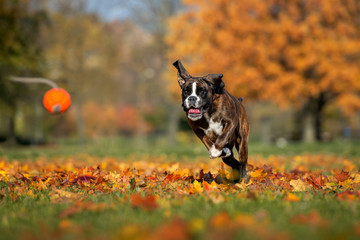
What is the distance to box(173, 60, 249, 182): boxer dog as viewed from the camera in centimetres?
421

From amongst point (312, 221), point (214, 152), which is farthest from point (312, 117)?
point (312, 221)

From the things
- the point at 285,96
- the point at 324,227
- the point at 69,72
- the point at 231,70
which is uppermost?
the point at 69,72

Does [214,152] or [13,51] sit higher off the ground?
[13,51]

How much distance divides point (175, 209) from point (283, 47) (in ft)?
57.6

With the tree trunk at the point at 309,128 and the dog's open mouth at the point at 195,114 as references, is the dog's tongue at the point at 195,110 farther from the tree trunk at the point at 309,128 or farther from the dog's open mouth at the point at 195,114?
the tree trunk at the point at 309,128

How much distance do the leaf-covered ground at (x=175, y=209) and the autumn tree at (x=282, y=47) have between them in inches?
580

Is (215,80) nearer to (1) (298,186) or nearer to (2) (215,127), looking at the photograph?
(2) (215,127)

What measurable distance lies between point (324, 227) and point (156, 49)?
30748mm

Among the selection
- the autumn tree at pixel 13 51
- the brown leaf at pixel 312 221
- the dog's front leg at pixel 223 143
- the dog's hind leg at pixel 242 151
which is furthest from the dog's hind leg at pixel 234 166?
the autumn tree at pixel 13 51

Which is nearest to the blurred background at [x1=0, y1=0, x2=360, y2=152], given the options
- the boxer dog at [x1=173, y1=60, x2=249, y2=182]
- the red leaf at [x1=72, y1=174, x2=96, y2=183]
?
the red leaf at [x1=72, y1=174, x2=96, y2=183]

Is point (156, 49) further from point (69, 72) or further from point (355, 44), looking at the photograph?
point (355, 44)

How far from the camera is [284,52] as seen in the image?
19406mm

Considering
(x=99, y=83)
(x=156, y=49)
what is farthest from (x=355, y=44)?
(x=99, y=83)

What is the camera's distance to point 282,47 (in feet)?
63.0
